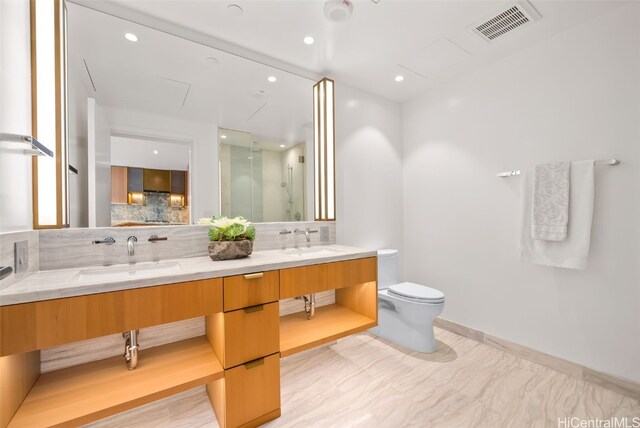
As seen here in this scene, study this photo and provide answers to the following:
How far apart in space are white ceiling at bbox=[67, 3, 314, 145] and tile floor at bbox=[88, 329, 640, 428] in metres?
1.76

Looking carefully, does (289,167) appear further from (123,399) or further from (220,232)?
(123,399)

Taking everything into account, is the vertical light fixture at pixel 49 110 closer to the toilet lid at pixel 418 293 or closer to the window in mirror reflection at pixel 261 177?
the window in mirror reflection at pixel 261 177

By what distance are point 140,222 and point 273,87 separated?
142cm

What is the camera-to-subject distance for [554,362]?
1.94 meters

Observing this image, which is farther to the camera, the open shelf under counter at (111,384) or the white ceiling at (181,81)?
the white ceiling at (181,81)

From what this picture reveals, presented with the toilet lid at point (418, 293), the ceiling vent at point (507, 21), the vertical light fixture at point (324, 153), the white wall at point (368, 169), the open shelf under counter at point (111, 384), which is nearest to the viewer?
the open shelf under counter at point (111, 384)

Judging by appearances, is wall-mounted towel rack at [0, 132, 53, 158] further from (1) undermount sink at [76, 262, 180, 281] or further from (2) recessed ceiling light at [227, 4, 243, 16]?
(2) recessed ceiling light at [227, 4, 243, 16]

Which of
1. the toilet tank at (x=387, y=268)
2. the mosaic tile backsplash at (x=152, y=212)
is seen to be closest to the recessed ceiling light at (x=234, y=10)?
the mosaic tile backsplash at (x=152, y=212)

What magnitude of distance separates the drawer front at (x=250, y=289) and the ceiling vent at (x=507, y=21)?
2.15m

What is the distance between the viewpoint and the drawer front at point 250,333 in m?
1.31

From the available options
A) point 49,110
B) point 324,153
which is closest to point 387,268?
point 324,153

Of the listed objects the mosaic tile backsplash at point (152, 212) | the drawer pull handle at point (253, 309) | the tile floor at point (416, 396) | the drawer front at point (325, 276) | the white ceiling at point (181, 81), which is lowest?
the tile floor at point (416, 396)

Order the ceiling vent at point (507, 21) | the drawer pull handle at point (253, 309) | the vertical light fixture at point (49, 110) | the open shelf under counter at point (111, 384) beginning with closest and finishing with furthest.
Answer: the open shelf under counter at point (111, 384)
the vertical light fixture at point (49, 110)
the drawer pull handle at point (253, 309)
the ceiling vent at point (507, 21)

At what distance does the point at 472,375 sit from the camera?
188 centimetres
